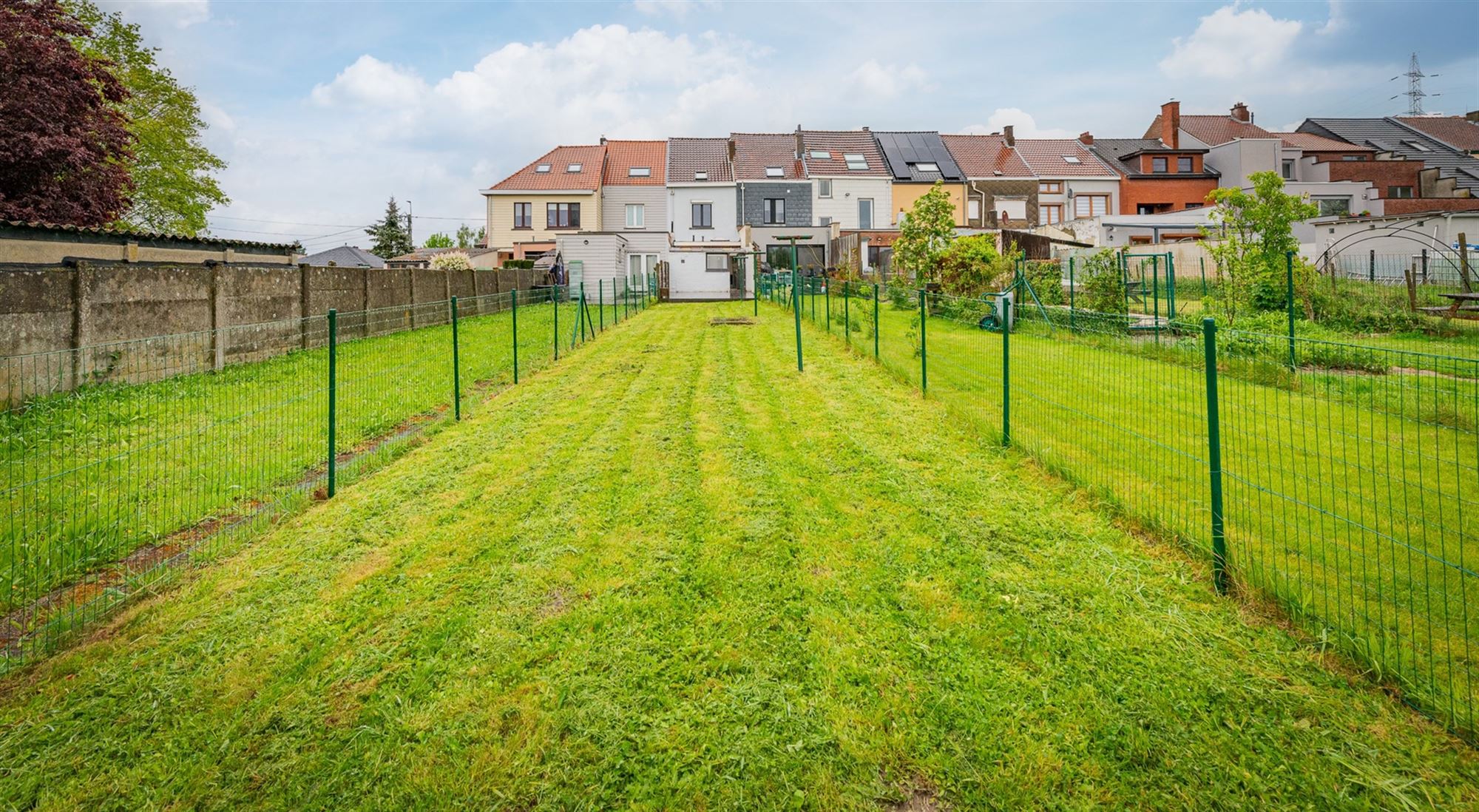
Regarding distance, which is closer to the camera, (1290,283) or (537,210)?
(1290,283)

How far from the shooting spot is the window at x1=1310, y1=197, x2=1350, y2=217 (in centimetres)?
3984

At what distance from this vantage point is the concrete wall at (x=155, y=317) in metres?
9.06

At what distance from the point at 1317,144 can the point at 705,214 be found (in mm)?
38655

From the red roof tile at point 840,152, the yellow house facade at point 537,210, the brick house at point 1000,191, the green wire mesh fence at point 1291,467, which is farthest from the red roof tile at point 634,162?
the green wire mesh fence at point 1291,467

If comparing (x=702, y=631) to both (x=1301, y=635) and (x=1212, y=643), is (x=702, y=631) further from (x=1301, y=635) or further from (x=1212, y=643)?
(x=1301, y=635)

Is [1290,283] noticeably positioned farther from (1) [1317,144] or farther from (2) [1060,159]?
(1) [1317,144]

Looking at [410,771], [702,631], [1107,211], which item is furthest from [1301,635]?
[1107,211]

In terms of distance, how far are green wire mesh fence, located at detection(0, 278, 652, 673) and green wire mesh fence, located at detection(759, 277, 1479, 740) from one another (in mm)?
6260

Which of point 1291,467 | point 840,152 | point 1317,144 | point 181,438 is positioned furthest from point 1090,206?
point 181,438

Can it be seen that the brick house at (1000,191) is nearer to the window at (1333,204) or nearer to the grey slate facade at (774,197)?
the grey slate facade at (774,197)

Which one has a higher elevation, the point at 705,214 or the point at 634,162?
the point at 634,162

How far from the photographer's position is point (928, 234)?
2112cm

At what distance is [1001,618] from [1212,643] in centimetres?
97

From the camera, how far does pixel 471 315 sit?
21.8 meters
